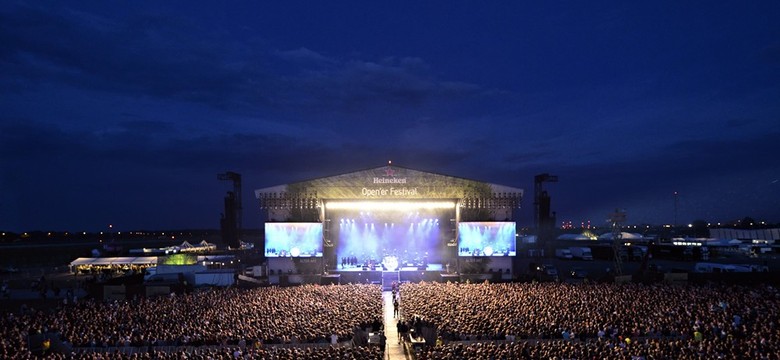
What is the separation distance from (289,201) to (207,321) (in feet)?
61.2

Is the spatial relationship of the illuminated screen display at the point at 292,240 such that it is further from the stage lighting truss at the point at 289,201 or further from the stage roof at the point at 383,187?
the stage roof at the point at 383,187

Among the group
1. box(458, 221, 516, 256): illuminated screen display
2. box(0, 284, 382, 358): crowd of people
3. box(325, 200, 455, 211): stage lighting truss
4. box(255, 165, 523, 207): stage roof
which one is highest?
box(255, 165, 523, 207): stage roof

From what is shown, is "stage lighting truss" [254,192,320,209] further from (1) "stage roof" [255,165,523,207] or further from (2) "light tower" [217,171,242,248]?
(2) "light tower" [217,171,242,248]

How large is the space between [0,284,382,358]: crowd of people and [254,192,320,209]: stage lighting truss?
13.0 meters

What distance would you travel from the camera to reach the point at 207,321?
69.8ft

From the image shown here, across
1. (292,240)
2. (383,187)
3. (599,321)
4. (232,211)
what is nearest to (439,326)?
(599,321)

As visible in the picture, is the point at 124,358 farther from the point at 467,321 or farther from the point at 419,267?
the point at 419,267

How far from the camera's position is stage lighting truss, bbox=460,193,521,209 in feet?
130

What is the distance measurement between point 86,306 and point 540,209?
39063 mm

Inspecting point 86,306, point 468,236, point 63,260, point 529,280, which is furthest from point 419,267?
point 63,260

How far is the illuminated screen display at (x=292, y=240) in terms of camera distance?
3881cm

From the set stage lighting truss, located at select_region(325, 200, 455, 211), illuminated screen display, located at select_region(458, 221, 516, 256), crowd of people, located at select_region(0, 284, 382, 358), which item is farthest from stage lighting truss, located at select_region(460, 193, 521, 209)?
crowd of people, located at select_region(0, 284, 382, 358)

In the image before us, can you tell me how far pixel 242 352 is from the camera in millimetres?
16938

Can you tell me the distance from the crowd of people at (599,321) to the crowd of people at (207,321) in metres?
2.99
